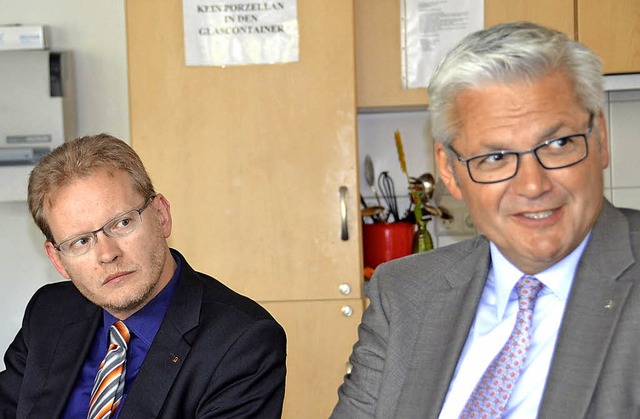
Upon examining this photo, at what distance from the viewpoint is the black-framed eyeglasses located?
1.85 metres

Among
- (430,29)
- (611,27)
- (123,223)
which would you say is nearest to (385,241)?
(430,29)

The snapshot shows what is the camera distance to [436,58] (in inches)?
125

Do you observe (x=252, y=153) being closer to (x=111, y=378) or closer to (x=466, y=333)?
(x=111, y=378)

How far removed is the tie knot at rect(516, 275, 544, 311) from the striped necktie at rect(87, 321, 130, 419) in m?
0.81

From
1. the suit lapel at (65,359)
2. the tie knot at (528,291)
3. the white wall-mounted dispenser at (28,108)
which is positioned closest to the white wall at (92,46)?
the white wall-mounted dispenser at (28,108)

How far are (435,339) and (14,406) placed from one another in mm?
991

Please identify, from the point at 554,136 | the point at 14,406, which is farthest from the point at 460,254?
the point at 14,406

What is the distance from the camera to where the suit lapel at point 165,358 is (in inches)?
69.8

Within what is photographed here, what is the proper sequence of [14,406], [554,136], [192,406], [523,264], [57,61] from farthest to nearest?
[57,61] → [14,406] → [192,406] → [523,264] → [554,136]

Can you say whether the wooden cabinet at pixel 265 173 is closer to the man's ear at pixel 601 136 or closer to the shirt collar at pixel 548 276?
the shirt collar at pixel 548 276

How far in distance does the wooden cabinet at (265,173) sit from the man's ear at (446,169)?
1.50 meters

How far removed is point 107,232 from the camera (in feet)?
6.05

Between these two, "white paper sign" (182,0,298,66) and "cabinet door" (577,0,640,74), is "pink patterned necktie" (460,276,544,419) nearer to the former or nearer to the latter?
"white paper sign" (182,0,298,66)

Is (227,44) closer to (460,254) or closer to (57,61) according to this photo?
(57,61)
